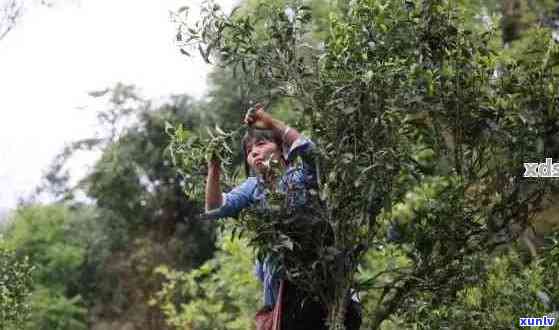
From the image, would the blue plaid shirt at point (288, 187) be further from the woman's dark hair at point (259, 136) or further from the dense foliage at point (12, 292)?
the dense foliage at point (12, 292)

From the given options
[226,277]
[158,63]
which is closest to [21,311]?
[226,277]

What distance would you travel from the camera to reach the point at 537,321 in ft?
8.45

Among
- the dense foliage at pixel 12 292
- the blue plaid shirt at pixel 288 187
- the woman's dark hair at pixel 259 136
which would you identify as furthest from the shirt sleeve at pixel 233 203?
the dense foliage at pixel 12 292

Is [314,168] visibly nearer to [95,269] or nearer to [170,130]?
[170,130]

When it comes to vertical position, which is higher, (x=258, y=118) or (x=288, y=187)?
(x=258, y=118)

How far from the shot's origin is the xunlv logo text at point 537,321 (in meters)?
2.53

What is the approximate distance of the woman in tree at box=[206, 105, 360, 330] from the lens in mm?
2469

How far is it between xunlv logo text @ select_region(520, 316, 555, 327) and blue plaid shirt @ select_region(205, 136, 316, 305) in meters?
0.87

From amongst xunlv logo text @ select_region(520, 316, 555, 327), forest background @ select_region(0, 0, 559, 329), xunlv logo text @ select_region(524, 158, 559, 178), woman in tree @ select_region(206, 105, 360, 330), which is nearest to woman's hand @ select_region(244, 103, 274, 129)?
woman in tree @ select_region(206, 105, 360, 330)

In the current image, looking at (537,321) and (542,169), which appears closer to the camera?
(537,321)

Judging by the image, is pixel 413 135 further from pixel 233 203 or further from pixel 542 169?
pixel 233 203

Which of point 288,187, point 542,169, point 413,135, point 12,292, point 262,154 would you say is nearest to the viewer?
point 288,187

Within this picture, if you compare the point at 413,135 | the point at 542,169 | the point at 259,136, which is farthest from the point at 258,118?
the point at 542,169

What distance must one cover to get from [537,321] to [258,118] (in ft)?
3.85
